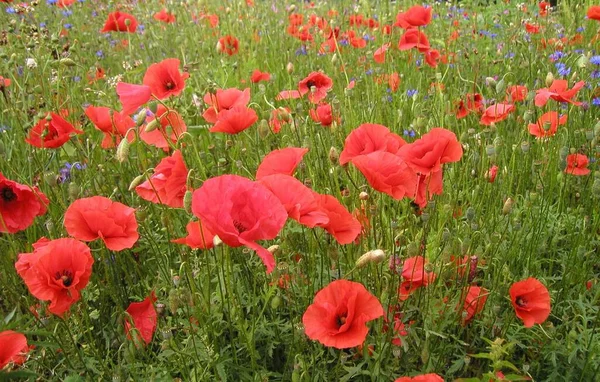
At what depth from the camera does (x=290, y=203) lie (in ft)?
4.03

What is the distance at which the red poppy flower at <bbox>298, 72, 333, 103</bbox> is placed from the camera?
250 cm

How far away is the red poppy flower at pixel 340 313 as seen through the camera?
4.12 ft

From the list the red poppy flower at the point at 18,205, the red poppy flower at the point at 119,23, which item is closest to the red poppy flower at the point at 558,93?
the red poppy flower at the point at 18,205

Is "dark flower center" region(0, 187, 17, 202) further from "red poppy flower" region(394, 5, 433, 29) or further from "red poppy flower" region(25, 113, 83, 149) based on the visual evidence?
"red poppy flower" region(394, 5, 433, 29)

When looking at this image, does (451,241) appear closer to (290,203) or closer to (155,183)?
(290,203)

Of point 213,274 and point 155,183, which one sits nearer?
point 155,183

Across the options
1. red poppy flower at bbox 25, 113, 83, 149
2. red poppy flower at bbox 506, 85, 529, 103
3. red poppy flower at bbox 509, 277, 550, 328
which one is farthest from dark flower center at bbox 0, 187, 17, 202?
red poppy flower at bbox 506, 85, 529, 103

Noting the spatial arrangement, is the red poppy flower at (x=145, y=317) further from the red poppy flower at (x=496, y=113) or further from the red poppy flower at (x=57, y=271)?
the red poppy flower at (x=496, y=113)

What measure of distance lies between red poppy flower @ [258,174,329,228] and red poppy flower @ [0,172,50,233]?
83 cm

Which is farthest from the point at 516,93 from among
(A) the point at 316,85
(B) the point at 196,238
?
(B) the point at 196,238

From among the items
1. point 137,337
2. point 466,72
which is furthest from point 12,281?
point 466,72

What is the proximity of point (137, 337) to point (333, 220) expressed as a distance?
0.64 metres

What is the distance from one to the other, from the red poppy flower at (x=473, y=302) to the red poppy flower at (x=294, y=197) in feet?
2.09

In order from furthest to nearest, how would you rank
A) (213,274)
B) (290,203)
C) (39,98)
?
(39,98) → (213,274) → (290,203)
